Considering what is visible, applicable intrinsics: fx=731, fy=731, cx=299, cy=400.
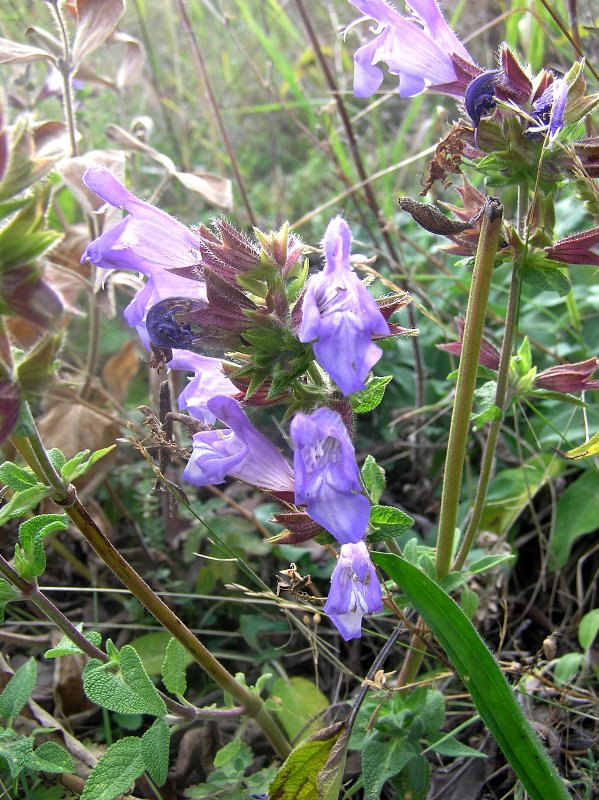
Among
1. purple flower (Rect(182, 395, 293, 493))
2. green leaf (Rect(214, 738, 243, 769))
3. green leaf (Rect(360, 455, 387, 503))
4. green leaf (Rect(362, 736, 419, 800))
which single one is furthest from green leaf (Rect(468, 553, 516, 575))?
green leaf (Rect(214, 738, 243, 769))

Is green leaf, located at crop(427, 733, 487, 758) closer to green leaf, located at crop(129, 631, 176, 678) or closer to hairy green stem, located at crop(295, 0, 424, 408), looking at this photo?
green leaf, located at crop(129, 631, 176, 678)

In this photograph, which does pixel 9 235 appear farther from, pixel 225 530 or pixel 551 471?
pixel 551 471

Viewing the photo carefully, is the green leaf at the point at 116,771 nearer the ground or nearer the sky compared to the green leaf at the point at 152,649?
nearer the sky

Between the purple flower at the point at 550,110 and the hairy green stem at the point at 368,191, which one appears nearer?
the purple flower at the point at 550,110

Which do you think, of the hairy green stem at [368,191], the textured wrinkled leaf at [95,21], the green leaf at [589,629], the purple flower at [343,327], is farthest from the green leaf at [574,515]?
the textured wrinkled leaf at [95,21]

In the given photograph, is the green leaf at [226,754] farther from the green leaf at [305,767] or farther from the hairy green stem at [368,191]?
the hairy green stem at [368,191]

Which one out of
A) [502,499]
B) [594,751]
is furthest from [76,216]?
[594,751]

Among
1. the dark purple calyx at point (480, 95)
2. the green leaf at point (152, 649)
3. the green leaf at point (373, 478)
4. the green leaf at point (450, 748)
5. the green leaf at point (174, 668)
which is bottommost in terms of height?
the green leaf at point (450, 748)
